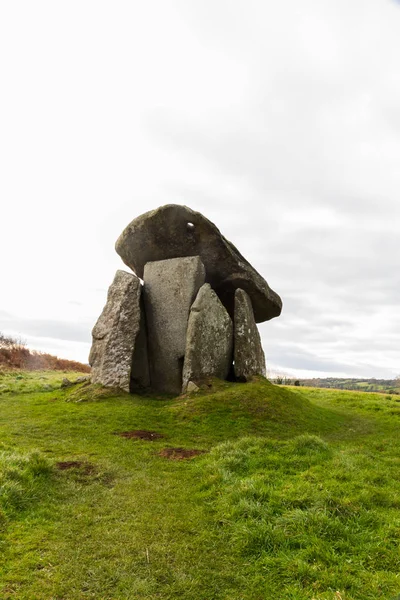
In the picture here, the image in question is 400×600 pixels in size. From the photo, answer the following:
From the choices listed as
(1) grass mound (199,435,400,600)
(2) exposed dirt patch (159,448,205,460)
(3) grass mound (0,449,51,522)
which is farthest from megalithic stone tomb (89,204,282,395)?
(3) grass mound (0,449,51,522)

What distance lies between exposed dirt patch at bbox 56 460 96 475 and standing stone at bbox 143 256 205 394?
333 inches

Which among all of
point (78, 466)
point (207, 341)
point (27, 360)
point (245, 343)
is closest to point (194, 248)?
point (207, 341)

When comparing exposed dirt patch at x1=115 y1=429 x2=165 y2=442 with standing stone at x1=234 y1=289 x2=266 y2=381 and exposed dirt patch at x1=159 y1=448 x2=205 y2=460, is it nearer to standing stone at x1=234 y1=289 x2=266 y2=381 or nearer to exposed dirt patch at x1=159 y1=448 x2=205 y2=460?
exposed dirt patch at x1=159 y1=448 x2=205 y2=460

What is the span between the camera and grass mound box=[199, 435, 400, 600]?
183 inches

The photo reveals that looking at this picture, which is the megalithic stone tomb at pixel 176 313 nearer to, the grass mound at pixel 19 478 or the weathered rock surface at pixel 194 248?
the weathered rock surface at pixel 194 248

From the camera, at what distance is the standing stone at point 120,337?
618 inches

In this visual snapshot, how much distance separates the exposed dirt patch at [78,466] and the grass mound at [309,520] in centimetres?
230

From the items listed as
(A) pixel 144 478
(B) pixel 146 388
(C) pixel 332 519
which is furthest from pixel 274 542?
(B) pixel 146 388

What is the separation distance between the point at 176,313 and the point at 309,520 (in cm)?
1190

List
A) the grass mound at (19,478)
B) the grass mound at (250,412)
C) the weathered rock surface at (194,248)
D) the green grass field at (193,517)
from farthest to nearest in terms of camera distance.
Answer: the weathered rock surface at (194,248) < the grass mound at (250,412) < the grass mound at (19,478) < the green grass field at (193,517)

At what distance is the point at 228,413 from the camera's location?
→ 12930mm

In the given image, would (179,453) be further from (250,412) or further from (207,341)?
(207,341)

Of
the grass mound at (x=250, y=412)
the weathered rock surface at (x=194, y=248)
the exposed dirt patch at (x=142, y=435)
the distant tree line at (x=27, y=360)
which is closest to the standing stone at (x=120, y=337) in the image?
the weathered rock surface at (x=194, y=248)

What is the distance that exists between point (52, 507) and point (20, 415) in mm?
8069
